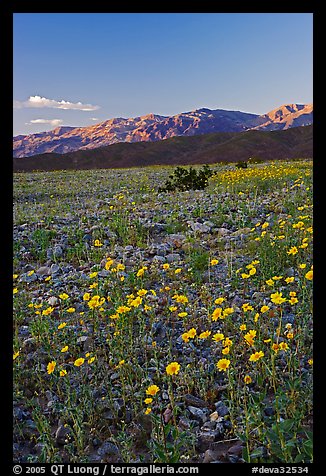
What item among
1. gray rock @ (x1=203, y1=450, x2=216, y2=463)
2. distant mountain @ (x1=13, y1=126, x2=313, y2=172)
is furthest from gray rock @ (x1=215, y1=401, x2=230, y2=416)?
distant mountain @ (x1=13, y1=126, x2=313, y2=172)

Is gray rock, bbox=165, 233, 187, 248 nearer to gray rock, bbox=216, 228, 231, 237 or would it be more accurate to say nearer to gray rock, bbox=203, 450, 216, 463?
gray rock, bbox=216, 228, 231, 237

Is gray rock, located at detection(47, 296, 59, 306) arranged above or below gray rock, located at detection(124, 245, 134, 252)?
below

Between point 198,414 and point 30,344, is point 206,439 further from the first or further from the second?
point 30,344

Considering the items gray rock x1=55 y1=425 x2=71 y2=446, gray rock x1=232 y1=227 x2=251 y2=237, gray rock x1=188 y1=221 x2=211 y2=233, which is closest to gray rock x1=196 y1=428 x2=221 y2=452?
gray rock x1=55 y1=425 x2=71 y2=446

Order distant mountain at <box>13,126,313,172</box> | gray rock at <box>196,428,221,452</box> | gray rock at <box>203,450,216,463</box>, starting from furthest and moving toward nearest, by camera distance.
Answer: distant mountain at <box>13,126,313,172</box> → gray rock at <box>196,428,221,452</box> → gray rock at <box>203,450,216,463</box>

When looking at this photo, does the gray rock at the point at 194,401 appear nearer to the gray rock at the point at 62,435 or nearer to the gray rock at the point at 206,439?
the gray rock at the point at 206,439

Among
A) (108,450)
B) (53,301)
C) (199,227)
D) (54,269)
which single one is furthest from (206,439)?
(199,227)

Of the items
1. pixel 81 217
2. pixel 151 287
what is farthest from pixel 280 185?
pixel 151 287

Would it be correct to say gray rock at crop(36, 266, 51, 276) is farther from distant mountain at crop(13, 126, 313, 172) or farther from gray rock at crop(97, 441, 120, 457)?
distant mountain at crop(13, 126, 313, 172)

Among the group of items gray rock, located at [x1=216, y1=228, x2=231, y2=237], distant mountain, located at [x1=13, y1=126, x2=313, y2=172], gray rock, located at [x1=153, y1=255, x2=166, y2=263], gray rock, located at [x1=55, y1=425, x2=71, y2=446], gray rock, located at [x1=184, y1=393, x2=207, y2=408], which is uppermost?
distant mountain, located at [x1=13, y1=126, x2=313, y2=172]

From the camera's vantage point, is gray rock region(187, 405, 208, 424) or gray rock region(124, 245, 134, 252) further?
gray rock region(124, 245, 134, 252)

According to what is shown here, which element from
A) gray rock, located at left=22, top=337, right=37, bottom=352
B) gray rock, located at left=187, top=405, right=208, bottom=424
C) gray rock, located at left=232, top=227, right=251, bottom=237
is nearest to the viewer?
gray rock, located at left=187, top=405, right=208, bottom=424

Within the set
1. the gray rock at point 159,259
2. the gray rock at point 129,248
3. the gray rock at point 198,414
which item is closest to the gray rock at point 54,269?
the gray rock at point 129,248

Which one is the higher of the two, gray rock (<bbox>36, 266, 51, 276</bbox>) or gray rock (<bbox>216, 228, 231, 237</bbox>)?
gray rock (<bbox>216, 228, 231, 237</bbox>)
